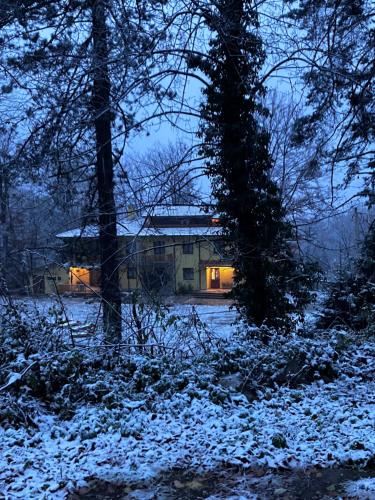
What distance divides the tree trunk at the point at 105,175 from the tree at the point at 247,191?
2.13m

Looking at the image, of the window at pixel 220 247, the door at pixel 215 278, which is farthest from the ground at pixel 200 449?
the door at pixel 215 278

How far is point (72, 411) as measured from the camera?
15.6 feet

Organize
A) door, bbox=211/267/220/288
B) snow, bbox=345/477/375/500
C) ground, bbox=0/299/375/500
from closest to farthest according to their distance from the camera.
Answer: snow, bbox=345/477/375/500, ground, bbox=0/299/375/500, door, bbox=211/267/220/288

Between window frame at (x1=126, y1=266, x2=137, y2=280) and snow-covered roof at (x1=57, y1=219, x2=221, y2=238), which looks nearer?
snow-covered roof at (x1=57, y1=219, x2=221, y2=238)

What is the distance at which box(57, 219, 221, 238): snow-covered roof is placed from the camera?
1008cm

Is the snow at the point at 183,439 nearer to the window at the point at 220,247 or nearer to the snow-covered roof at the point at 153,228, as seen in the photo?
the snow-covered roof at the point at 153,228

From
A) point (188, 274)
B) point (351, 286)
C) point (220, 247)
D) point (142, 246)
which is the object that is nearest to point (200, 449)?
point (220, 247)

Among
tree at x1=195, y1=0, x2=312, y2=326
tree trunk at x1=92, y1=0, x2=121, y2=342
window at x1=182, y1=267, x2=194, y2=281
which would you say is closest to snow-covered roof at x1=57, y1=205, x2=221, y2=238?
tree trunk at x1=92, y1=0, x2=121, y2=342

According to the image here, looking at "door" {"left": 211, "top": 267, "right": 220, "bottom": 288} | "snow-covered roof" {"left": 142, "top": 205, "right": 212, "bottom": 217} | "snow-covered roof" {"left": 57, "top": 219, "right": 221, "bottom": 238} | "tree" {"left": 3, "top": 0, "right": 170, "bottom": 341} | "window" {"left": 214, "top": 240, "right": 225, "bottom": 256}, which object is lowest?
"door" {"left": 211, "top": 267, "right": 220, "bottom": 288}

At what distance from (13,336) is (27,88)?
4.84m

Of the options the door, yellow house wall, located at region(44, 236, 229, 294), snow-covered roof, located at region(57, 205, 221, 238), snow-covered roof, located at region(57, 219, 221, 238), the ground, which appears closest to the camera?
the ground

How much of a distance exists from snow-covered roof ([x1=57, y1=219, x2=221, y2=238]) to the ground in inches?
179

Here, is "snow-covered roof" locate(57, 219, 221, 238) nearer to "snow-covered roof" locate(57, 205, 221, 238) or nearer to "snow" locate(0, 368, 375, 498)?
"snow-covered roof" locate(57, 205, 221, 238)

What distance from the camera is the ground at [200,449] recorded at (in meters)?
3.36
